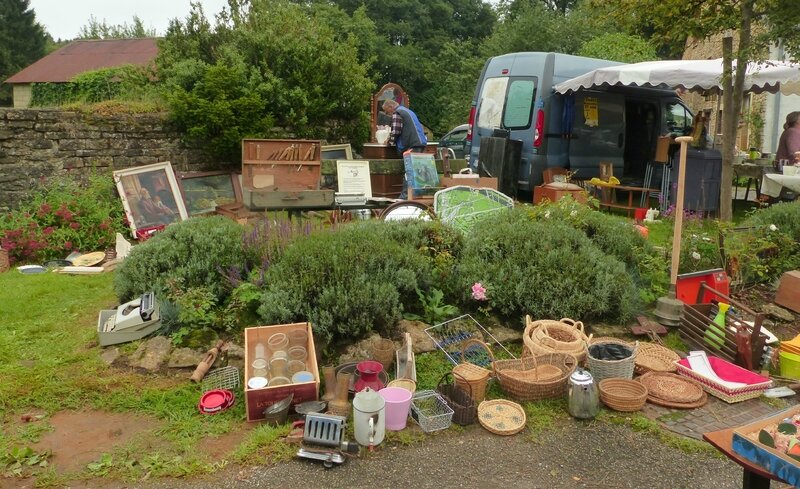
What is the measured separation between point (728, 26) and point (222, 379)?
8.06m

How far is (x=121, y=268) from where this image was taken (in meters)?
5.06

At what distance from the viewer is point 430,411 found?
3.75 meters

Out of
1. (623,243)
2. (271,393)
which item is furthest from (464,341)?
(623,243)

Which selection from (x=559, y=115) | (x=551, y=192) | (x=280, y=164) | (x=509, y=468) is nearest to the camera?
(x=509, y=468)

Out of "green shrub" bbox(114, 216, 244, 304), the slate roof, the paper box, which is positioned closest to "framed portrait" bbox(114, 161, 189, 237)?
"green shrub" bbox(114, 216, 244, 304)

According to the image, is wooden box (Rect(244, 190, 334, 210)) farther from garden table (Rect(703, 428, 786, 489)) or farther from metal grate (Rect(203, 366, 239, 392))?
garden table (Rect(703, 428, 786, 489))

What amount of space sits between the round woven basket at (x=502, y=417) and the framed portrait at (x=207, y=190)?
567 cm

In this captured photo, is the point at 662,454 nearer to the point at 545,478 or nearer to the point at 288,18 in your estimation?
the point at 545,478

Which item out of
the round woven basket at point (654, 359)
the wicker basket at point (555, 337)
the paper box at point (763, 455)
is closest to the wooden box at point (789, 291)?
the round woven basket at point (654, 359)

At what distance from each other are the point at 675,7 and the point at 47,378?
28.3ft

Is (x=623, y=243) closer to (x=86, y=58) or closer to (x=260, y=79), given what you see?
(x=260, y=79)

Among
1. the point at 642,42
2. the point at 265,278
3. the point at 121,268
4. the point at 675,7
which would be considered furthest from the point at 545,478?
the point at 642,42

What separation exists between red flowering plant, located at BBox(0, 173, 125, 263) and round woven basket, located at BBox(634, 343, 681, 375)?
6.22m

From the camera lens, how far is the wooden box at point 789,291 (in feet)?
18.5
